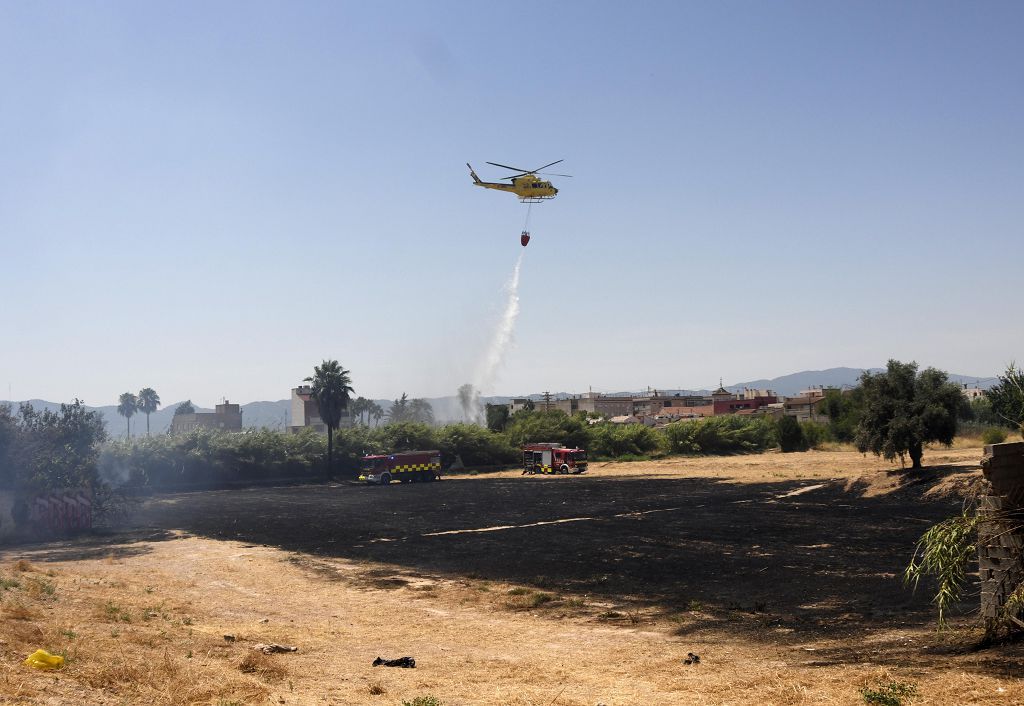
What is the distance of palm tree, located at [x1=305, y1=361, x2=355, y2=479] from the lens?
85.6 m

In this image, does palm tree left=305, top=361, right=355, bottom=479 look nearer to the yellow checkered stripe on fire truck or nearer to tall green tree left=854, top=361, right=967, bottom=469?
the yellow checkered stripe on fire truck

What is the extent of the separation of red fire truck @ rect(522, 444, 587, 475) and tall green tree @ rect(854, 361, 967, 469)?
33281 mm

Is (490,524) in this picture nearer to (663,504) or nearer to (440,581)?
(663,504)

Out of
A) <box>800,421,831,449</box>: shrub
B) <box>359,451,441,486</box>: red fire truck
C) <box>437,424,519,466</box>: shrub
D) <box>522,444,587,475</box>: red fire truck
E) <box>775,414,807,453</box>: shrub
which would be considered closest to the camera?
<box>359,451,441,486</box>: red fire truck

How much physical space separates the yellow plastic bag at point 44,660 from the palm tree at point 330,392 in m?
74.0

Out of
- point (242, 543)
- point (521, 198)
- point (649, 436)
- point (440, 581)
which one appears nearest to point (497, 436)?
point (649, 436)

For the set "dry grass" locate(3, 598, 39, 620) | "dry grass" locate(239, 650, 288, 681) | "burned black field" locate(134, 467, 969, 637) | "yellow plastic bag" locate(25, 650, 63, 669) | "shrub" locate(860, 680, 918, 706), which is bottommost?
"burned black field" locate(134, 467, 969, 637)

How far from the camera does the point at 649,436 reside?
10312 centimetres

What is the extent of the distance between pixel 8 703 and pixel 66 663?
2618 mm

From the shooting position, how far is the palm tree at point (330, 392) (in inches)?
3371

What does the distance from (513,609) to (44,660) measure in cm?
1192

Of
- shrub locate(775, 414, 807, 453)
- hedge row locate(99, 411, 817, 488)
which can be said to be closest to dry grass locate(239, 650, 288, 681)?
hedge row locate(99, 411, 817, 488)

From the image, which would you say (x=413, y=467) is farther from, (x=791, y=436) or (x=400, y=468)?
(x=791, y=436)

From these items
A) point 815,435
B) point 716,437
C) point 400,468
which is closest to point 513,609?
point 400,468
